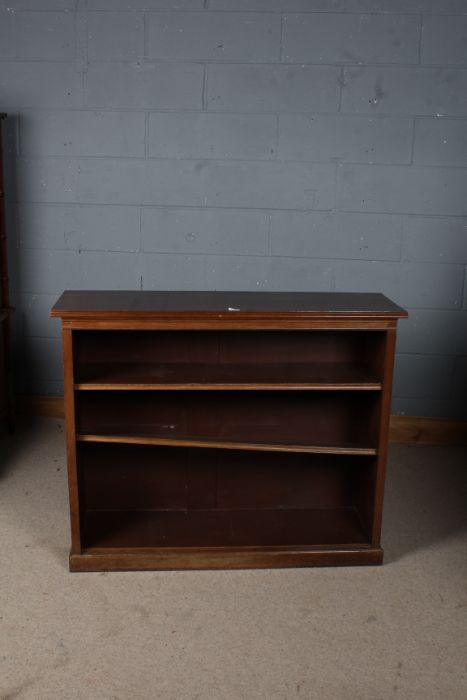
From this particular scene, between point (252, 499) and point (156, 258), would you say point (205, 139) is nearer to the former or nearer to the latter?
point (156, 258)

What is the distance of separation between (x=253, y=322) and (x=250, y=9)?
6.00 feet

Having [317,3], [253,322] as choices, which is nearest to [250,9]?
[317,3]

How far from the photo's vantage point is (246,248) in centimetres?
393

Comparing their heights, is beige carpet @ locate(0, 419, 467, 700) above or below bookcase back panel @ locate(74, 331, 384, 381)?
below

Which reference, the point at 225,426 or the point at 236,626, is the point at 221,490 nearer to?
the point at 225,426

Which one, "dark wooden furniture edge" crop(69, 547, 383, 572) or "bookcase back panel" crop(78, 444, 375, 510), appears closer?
"dark wooden furniture edge" crop(69, 547, 383, 572)

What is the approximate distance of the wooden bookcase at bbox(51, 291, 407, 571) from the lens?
2676 millimetres

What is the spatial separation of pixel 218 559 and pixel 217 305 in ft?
3.06

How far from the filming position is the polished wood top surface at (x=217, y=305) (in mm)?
2602

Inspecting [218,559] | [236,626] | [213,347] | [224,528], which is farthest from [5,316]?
[236,626]

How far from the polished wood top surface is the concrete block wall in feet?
3.30

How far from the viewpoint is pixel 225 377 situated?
9.02ft

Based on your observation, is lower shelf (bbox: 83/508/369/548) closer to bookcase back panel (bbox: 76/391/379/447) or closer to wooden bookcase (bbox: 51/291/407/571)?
wooden bookcase (bbox: 51/291/407/571)

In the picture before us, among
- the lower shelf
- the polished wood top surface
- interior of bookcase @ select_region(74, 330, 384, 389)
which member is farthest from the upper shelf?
the lower shelf
